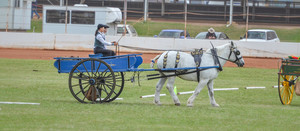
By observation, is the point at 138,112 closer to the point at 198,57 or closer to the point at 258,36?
the point at 198,57

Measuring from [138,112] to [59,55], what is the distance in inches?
731

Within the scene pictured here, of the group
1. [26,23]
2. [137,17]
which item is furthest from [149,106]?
[137,17]

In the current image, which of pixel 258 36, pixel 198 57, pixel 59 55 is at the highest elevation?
pixel 258 36

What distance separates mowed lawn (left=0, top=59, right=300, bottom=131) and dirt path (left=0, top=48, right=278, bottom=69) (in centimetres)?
976

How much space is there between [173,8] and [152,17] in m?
3.78

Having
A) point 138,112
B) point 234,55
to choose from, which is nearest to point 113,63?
point 138,112

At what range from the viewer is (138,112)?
36.8 feet

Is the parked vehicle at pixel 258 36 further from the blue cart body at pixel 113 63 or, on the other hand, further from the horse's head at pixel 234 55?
the blue cart body at pixel 113 63

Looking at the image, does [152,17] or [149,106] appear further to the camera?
[152,17]

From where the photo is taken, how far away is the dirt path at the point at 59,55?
27.9 meters

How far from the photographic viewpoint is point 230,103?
14.1 metres

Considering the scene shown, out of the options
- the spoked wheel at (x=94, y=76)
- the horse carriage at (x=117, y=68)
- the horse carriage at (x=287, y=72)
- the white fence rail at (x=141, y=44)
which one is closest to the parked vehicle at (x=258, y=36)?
the white fence rail at (x=141, y=44)

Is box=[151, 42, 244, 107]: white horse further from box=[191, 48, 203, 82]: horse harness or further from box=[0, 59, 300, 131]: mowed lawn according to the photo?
box=[0, 59, 300, 131]: mowed lawn

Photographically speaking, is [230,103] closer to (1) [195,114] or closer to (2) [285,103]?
(2) [285,103]
